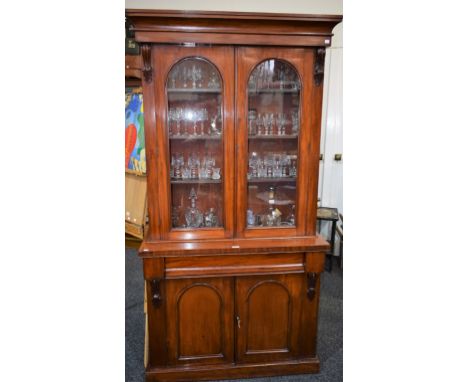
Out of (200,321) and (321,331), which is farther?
(321,331)

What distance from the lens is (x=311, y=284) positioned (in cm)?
184

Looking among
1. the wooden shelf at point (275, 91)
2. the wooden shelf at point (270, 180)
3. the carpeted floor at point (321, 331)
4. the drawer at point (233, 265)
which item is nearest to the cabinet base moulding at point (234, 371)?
the carpeted floor at point (321, 331)

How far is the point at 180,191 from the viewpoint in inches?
76.4

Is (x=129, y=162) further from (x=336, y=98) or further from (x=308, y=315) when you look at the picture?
(x=308, y=315)

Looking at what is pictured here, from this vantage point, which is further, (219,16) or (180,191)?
(180,191)

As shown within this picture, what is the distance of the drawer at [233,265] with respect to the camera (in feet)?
5.82

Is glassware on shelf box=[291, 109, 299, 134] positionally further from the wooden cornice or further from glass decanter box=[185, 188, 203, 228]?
glass decanter box=[185, 188, 203, 228]

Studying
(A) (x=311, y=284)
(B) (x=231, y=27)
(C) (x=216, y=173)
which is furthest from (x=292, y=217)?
(B) (x=231, y=27)

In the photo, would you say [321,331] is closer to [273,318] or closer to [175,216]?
[273,318]

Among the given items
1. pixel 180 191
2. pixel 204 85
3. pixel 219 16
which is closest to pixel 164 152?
pixel 180 191

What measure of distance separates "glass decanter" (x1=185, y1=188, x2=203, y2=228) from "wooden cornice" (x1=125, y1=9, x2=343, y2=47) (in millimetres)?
866

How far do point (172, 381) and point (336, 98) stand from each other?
2.90 metres

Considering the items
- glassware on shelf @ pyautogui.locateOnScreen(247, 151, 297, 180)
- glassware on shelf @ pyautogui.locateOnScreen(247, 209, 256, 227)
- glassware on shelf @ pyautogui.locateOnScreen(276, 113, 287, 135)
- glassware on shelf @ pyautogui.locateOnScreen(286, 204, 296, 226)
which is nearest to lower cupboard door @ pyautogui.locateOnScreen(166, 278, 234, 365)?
glassware on shelf @ pyautogui.locateOnScreen(247, 209, 256, 227)

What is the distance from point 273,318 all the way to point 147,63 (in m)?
1.59
